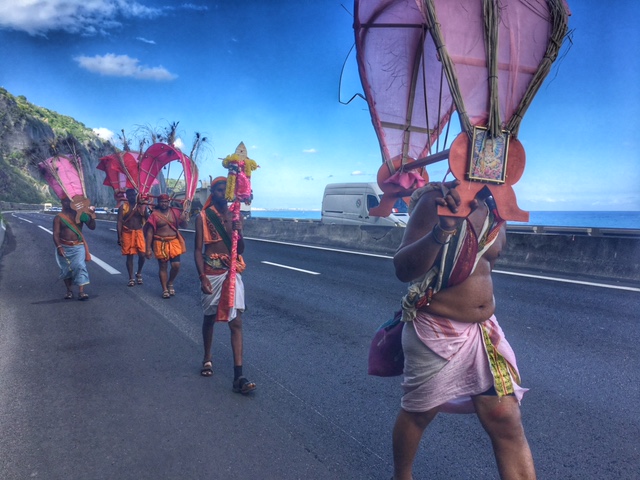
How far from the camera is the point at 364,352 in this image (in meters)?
4.81

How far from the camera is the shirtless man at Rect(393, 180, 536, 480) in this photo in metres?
1.92

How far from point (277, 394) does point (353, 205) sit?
14.1 m

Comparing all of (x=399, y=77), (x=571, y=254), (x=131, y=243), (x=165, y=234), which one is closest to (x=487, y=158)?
(x=399, y=77)

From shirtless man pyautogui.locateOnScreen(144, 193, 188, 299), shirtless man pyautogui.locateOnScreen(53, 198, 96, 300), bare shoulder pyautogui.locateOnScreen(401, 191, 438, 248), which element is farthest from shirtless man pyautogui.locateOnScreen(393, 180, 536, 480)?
shirtless man pyautogui.locateOnScreen(53, 198, 96, 300)

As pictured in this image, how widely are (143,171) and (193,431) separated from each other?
647 centimetres

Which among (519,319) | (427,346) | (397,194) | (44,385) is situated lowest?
(44,385)

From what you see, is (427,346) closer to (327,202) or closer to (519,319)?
(519,319)

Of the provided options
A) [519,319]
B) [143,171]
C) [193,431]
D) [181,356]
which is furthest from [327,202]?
[193,431]

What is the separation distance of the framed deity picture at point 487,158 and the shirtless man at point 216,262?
2.73m

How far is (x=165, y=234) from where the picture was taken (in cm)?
830

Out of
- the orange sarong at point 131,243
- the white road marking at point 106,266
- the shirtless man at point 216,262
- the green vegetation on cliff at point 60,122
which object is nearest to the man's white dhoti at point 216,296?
the shirtless man at point 216,262

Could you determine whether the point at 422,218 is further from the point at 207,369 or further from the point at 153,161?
the point at 153,161

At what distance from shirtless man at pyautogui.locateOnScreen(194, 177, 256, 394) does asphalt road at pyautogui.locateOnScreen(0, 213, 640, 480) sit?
539 millimetres

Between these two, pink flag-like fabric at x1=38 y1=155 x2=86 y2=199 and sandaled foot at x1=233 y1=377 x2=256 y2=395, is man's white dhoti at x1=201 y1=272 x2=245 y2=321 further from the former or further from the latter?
pink flag-like fabric at x1=38 y1=155 x2=86 y2=199
